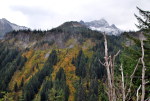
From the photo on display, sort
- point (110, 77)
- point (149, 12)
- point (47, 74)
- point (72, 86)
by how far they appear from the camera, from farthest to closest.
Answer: point (47, 74)
point (72, 86)
point (149, 12)
point (110, 77)

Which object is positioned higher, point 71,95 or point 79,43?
point 79,43

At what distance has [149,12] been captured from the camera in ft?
61.8

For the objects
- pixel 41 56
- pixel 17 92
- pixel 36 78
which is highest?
pixel 41 56

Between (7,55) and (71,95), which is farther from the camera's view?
(7,55)

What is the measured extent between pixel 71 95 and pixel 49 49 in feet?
266

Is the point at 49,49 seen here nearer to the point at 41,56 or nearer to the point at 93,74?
the point at 41,56

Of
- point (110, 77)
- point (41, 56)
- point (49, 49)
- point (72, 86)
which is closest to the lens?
point (110, 77)

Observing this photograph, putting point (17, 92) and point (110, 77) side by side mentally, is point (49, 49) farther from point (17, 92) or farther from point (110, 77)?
point (110, 77)

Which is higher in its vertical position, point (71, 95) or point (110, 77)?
point (110, 77)

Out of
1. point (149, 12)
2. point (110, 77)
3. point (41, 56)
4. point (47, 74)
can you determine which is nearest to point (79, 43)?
point (41, 56)

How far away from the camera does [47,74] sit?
143 metres

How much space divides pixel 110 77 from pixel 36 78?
133m

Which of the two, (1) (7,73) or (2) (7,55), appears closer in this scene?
(1) (7,73)

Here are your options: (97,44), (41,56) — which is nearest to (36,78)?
(41,56)
